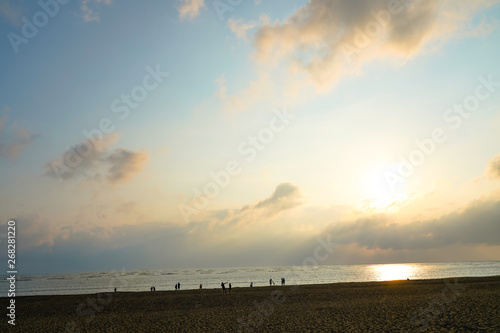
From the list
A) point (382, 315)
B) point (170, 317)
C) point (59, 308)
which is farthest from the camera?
point (59, 308)

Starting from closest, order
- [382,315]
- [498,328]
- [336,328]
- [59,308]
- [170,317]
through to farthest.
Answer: [498,328] → [336,328] → [382,315] → [170,317] → [59,308]

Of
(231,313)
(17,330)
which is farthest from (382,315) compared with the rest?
(17,330)


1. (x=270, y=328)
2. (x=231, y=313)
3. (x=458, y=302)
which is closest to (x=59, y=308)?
(x=231, y=313)

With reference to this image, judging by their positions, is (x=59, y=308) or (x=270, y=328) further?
(x=59, y=308)

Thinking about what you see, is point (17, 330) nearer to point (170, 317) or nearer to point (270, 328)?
point (170, 317)

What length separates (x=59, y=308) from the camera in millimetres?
36094

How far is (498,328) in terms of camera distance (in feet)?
53.6

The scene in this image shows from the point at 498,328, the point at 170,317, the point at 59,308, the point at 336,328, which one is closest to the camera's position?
the point at 498,328

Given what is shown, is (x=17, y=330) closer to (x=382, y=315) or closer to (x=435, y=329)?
(x=382, y=315)

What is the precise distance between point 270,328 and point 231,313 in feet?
26.4

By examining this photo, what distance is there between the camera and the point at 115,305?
1437 inches

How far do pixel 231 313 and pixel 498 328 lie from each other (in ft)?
62.8

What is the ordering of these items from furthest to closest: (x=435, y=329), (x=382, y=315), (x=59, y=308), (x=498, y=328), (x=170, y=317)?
(x=59, y=308)
(x=170, y=317)
(x=382, y=315)
(x=435, y=329)
(x=498, y=328)

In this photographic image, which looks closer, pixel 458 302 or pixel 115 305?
pixel 458 302
